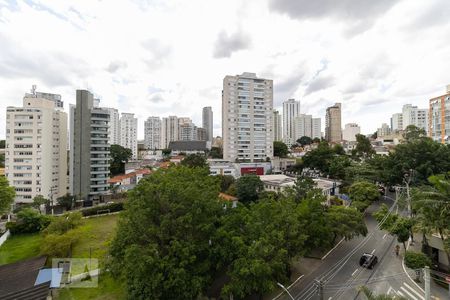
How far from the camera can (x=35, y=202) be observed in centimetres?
3512

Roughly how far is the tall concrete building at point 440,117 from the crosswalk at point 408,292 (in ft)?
147

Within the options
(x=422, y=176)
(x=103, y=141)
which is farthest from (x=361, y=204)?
(x=103, y=141)

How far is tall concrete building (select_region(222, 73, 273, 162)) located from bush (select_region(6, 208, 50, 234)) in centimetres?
4414

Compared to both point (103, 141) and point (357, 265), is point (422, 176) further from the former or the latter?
point (103, 141)

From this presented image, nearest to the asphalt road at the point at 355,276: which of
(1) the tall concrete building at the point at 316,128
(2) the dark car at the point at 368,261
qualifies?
(2) the dark car at the point at 368,261

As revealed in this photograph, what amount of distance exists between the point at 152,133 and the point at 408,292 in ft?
432

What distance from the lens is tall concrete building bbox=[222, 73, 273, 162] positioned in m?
65.9

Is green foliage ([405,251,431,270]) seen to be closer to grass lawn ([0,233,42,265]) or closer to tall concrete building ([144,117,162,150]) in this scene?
grass lawn ([0,233,42,265])

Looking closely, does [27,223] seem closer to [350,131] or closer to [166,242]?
[166,242]

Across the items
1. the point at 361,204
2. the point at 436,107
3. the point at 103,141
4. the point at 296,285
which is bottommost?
the point at 296,285

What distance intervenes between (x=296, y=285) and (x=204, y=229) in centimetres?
820

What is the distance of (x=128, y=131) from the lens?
106 metres

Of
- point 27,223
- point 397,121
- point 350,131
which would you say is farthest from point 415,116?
point 27,223

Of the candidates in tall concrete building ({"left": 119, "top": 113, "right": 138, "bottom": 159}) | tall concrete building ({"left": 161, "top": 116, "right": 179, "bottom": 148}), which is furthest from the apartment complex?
tall concrete building ({"left": 119, "top": 113, "right": 138, "bottom": 159})
